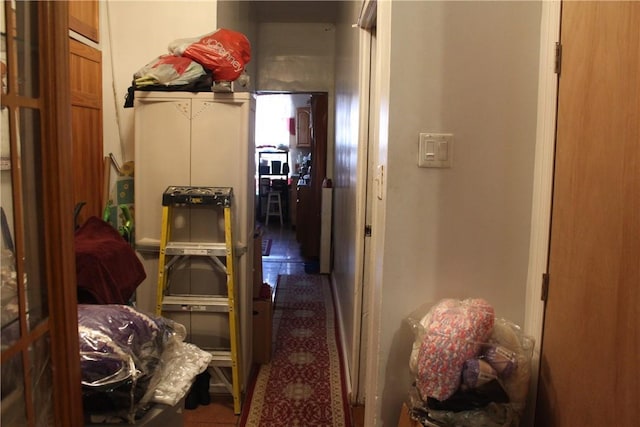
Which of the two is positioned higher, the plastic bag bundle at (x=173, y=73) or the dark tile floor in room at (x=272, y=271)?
the plastic bag bundle at (x=173, y=73)

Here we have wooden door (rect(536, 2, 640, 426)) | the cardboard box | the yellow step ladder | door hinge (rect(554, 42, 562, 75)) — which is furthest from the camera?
the cardboard box

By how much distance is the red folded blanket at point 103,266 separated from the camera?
5.47 ft

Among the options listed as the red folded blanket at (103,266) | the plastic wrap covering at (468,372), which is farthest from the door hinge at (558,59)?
the red folded blanket at (103,266)

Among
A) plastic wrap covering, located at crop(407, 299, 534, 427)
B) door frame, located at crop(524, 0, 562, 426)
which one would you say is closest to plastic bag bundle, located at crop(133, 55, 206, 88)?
door frame, located at crop(524, 0, 562, 426)

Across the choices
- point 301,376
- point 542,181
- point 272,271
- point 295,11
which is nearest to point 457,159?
point 542,181

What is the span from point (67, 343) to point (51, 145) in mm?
360

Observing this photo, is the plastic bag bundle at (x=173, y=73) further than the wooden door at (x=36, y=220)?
Yes

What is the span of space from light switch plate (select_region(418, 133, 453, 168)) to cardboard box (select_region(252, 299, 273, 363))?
1.75 m

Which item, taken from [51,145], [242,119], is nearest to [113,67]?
[242,119]

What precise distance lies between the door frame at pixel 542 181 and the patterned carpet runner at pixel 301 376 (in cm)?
123

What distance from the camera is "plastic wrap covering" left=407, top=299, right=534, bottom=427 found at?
127 centimetres

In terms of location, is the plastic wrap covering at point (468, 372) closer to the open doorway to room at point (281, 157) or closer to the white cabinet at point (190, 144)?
the white cabinet at point (190, 144)

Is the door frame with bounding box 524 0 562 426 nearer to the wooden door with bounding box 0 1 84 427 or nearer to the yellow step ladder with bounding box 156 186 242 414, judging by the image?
the wooden door with bounding box 0 1 84 427

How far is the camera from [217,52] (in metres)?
2.37
